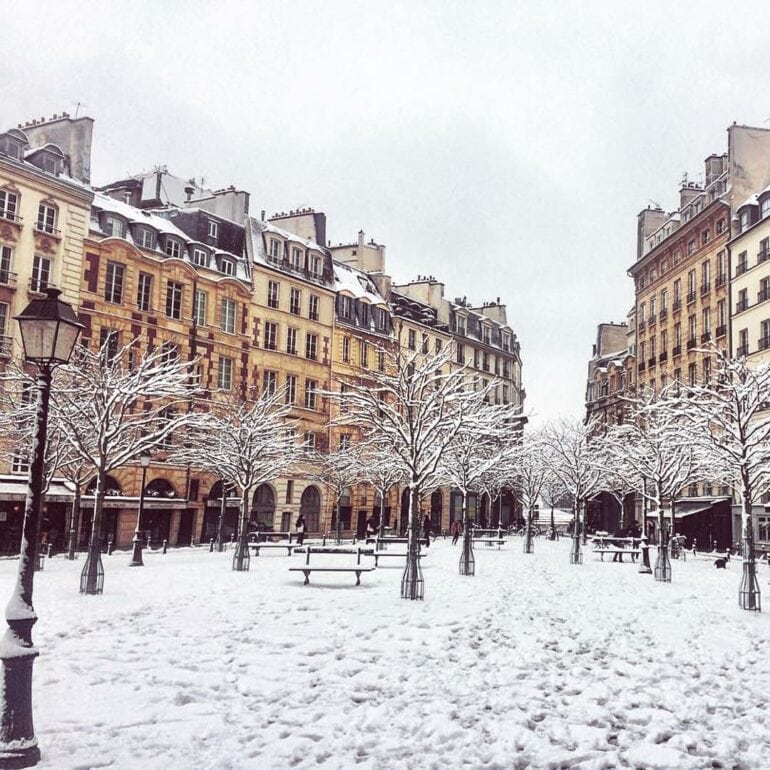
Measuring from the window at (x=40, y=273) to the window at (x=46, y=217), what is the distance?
1369 mm

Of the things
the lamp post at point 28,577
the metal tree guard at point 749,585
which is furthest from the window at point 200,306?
the lamp post at point 28,577

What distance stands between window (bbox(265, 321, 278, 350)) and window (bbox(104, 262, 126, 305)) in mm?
10129

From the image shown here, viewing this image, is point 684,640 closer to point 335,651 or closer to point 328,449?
point 335,651

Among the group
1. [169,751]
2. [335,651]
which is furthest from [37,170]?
[169,751]

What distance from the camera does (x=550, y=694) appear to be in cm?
863

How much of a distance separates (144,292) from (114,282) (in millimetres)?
1681

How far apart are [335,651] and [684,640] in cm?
585

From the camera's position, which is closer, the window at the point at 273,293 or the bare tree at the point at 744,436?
the bare tree at the point at 744,436

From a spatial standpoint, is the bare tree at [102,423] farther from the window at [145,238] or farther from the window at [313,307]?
the window at [313,307]

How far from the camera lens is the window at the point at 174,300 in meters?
39.8

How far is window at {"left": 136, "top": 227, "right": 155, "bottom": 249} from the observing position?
3919 centimetres

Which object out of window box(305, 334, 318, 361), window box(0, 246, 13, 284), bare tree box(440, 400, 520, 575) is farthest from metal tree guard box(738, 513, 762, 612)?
window box(305, 334, 318, 361)

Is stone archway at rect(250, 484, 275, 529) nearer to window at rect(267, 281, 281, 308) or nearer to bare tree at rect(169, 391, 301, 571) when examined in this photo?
bare tree at rect(169, 391, 301, 571)

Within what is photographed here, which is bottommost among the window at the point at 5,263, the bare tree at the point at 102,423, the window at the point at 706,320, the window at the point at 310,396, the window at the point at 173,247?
the bare tree at the point at 102,423
